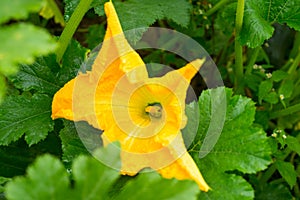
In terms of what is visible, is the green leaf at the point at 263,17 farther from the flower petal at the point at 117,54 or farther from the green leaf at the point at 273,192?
the green leaf at the point at 273,192

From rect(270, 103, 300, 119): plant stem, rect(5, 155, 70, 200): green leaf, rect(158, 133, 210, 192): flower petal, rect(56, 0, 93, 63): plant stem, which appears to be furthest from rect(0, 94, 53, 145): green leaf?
rect(270, 103, 300, 119): plant stem

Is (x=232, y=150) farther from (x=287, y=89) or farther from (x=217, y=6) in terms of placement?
(x=217, y=6)

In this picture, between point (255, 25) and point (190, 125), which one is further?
point (255, 25)

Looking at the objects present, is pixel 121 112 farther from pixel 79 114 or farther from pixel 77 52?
pixel 77 52

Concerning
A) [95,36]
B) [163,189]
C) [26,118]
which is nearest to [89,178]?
[163,189]

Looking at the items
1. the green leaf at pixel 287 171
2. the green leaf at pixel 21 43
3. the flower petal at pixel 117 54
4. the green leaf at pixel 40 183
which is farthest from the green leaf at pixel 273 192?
the green leaf at pixel 21 43

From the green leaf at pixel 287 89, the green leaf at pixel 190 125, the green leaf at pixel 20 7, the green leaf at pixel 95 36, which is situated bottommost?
the green leaf at pixel 95 36

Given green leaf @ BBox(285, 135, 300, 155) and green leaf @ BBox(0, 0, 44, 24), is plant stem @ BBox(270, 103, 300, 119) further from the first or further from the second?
green leaf @ BBox(0, 0, 44, 24)
